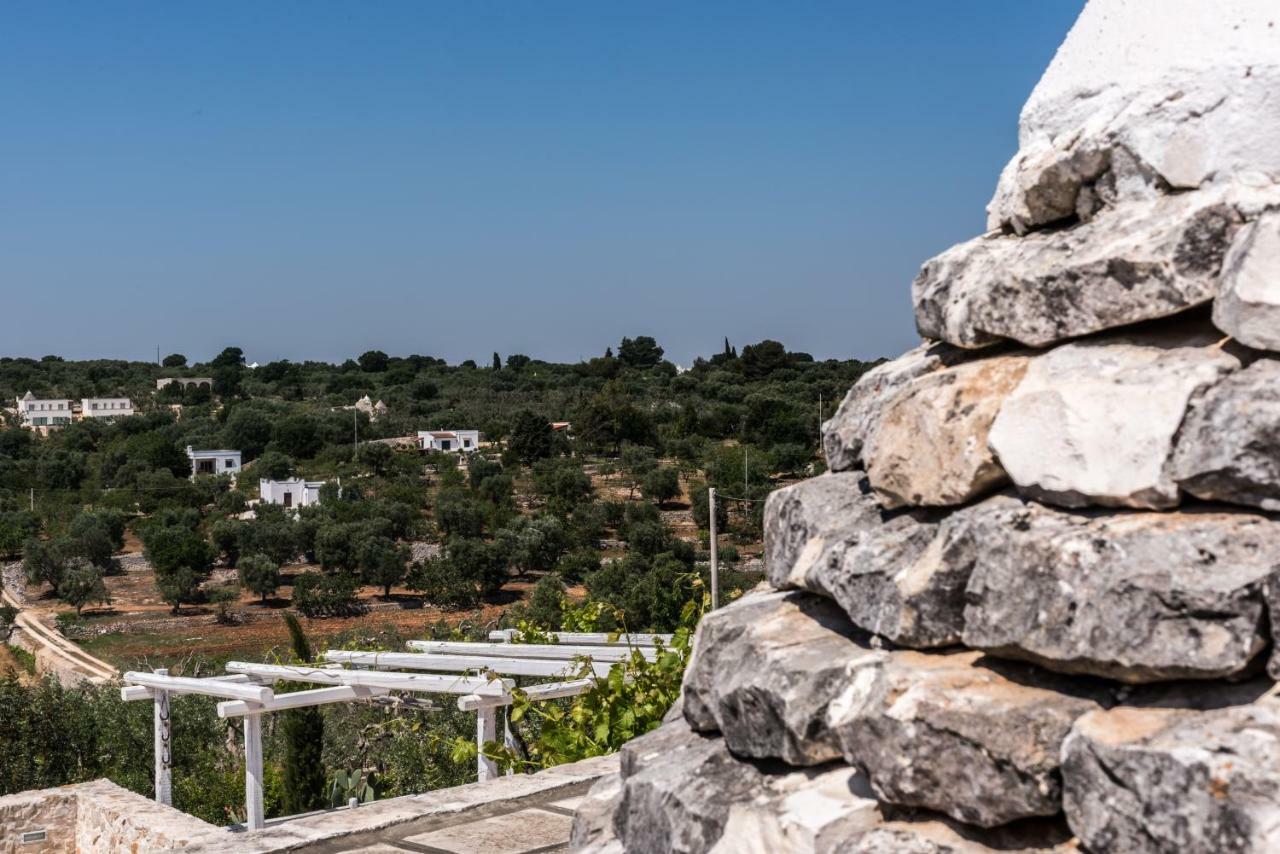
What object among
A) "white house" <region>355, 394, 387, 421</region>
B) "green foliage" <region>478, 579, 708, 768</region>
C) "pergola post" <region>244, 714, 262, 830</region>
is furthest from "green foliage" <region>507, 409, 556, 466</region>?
"green foliage" <region>478, 579, 708, 768</region>

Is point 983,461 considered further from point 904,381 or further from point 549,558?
point 549,558

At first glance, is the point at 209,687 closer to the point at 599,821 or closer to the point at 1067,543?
the point at 599,821

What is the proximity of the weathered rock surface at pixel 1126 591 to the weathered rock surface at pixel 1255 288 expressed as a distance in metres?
0.30

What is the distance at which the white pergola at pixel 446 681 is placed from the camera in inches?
264

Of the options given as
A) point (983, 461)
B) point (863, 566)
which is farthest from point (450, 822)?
point (983, 461)

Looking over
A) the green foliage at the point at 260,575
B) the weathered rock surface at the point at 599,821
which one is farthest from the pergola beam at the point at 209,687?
the green foliage at the point at 260,575

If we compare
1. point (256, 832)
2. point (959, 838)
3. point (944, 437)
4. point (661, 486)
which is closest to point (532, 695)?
point (256, 832)

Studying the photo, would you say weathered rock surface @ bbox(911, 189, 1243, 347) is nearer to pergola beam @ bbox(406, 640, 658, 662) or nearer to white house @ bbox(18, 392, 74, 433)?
pergola beam @ bbox(406, 640, 658, 662)

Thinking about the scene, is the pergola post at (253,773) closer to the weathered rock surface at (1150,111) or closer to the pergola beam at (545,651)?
the pergola beam at (545,651)

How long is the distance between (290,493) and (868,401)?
1794 inches

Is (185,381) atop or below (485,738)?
Result: atop

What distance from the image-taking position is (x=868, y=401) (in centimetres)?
302

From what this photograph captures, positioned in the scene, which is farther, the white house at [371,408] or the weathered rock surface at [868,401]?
the white house at [371,408]

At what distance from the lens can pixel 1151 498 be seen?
2.16 metres
